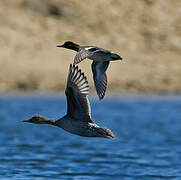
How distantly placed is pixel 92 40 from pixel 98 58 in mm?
26592

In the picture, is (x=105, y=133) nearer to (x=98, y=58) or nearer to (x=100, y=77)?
(x=98, y=58)

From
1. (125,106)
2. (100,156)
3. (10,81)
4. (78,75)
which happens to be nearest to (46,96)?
(10,81)

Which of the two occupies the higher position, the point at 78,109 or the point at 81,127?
the point at 78,109

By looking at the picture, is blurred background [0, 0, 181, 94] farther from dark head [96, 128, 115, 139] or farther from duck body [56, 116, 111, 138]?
dark head [96, 128, 115, 139]

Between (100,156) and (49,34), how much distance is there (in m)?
22.2

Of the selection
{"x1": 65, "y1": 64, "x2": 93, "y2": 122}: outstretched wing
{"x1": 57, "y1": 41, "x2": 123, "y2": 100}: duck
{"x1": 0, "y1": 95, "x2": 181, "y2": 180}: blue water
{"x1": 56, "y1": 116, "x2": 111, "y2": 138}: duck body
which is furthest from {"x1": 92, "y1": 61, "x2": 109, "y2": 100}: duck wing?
{"x1": 0, "y1": 95, "x2": 181, "y2": 180}: blue water

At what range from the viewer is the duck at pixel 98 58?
35.2ft

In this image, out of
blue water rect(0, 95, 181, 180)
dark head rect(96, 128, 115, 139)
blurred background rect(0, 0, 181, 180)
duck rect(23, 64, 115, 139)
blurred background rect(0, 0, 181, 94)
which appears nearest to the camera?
dark head rect(96, 128, 115, 139)

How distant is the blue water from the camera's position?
1389cm

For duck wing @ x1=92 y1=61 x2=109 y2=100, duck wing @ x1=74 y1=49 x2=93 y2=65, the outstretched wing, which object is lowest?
the outstretched wing

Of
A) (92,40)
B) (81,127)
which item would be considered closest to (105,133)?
(81,127)

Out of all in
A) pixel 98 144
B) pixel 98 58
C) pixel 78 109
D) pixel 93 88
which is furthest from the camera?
pixel 93 88

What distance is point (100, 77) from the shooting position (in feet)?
39.6

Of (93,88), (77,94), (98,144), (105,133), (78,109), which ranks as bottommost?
(105,133)
